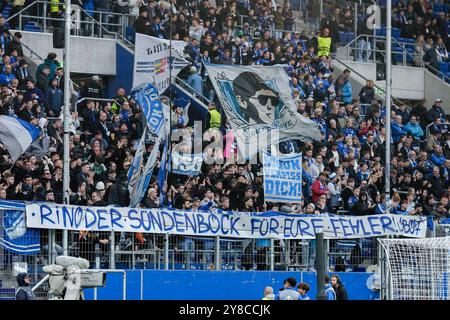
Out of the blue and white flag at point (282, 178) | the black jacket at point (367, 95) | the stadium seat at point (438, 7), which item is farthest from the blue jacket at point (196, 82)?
the stadium seat at point (438, 7)

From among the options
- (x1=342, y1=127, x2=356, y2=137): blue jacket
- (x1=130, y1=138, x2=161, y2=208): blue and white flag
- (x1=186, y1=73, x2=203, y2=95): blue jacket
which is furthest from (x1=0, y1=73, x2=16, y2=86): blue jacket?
(x1=342, y1=127, x2=356, y2=137): blue jacket

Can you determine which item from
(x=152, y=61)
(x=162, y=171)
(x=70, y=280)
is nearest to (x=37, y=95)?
(x=152, y=61)

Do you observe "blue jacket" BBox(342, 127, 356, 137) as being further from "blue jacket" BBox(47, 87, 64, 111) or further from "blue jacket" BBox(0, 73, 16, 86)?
"blue jacket" BBox(0, 73, 16, 86)

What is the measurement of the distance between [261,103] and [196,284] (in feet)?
25.6

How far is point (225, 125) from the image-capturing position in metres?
29.1

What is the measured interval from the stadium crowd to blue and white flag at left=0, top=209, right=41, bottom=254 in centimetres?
102

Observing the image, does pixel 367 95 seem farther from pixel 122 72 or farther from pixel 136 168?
pixel 136 168

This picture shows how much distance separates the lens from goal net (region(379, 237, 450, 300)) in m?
22.6

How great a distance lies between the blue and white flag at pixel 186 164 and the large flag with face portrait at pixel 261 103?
2.22m

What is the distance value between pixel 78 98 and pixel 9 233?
26.8ft

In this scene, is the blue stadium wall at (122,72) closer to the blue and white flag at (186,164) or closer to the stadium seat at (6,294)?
the blue and white flag at (186,164)

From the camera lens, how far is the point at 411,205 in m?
28.2

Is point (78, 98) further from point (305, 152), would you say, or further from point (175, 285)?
point (175, 285)
